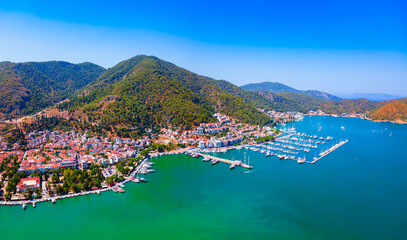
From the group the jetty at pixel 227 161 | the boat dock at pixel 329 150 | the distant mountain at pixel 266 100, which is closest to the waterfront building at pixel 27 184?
the jetty at pixel 227 161

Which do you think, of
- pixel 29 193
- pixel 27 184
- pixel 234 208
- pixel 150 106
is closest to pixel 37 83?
pixel 150 106

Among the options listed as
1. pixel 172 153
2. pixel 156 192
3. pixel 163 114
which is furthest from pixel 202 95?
pixel 156 192

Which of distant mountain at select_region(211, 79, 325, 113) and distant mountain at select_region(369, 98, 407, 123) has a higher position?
distant mountain at select_region(211, 79, 325, 113)

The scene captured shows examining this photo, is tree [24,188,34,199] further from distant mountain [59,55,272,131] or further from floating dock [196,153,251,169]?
distant mountain [59,55,272,131]

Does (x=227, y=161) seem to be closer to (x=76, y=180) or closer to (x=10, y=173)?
(x=76, y=180)

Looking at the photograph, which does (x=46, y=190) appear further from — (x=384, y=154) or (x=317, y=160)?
(x=384, y=154)

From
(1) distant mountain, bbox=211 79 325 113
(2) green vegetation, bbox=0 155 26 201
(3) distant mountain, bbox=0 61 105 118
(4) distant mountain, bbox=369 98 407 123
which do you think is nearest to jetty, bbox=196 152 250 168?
(2) green vegetation, bbox=0 155 26 201
